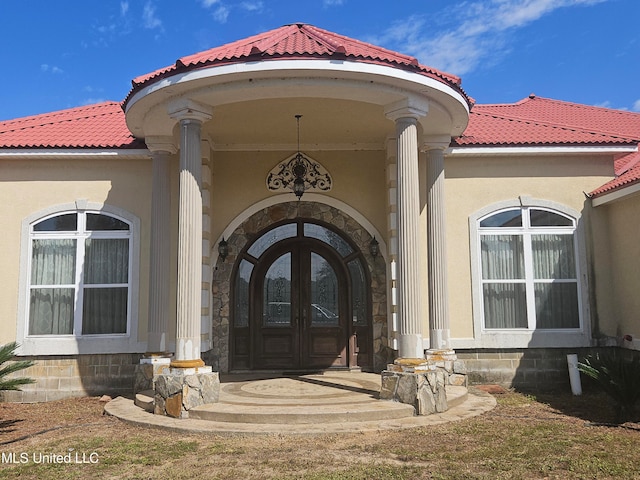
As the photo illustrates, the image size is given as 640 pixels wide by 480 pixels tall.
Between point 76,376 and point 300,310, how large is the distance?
4116 mm

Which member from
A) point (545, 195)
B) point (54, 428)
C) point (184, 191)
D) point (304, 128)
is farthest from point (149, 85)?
point (545, 195)

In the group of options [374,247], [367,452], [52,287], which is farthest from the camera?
[374,247]

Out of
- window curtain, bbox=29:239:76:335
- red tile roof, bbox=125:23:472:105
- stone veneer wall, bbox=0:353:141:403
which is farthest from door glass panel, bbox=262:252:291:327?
red tile roof, bbox=125:23:472:105

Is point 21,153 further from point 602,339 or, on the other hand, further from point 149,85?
point 602,339

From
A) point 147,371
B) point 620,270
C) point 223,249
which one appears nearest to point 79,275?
point 147,371

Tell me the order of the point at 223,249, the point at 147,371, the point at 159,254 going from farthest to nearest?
the point at 223,249 < the point at 159,254 < the point at 147,371

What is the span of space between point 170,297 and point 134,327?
0.82 metres

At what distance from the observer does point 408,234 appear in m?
7.44

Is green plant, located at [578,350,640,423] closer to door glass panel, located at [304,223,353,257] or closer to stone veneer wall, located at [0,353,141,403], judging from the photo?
door glass panel, located at [304,223,353,257]

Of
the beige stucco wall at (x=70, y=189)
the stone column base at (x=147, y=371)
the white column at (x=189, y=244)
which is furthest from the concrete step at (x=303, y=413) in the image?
the beige stucco wall at (x=70, y=189)

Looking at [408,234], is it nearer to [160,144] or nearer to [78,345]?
[160,144]

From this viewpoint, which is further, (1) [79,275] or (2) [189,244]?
(1) [79,275]

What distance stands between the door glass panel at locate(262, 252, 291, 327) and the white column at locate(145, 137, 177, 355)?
2117 millimetres

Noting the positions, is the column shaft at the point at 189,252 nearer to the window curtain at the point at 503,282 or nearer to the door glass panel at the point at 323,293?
the door glass panel at the point at 323,293
